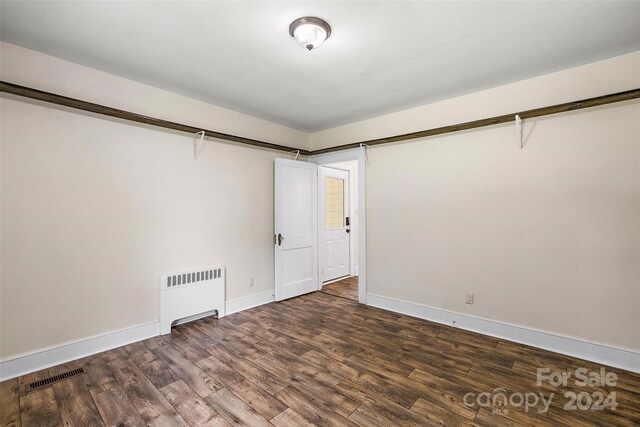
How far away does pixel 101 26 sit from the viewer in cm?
201

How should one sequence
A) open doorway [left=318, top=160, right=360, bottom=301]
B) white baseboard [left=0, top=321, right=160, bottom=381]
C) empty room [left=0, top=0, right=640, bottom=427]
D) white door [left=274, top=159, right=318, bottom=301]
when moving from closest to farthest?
1. empty room [left=0, top=0, right=640, bottom=427]
2. white baseboard [left=0, top=321, right=160, bottom=381]
3. white door [left=274, top=159, right=318, bottom=301]
4. open doorway [left=318, top=160, right=360, bottom=301]

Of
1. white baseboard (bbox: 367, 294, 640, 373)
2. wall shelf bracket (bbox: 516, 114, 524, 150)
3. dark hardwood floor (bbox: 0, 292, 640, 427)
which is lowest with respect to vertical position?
dark hardwood floor (bbox: 0, 292, 640, 427)

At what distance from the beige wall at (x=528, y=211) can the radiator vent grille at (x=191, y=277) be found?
→ 2218 millimetres

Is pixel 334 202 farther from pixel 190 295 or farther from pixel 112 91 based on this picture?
pixel 112 91

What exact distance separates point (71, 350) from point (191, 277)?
3.78ft

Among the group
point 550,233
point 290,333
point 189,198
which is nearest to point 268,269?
point 290,333

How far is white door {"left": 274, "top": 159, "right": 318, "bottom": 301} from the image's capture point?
4.14 metres

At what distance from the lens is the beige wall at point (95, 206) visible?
7.40 ft

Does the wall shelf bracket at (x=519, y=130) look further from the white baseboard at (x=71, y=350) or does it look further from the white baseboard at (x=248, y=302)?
the white baseboard at (x=71, y=350)

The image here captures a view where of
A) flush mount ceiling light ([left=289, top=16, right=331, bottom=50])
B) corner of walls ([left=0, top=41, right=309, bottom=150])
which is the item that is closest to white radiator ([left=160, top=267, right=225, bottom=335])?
corner of walls ([left=0, top=41, right=309, bottom=150])

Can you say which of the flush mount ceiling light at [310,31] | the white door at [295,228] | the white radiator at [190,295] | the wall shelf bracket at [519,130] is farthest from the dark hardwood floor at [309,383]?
the flush mount ceiling light at [310,31]

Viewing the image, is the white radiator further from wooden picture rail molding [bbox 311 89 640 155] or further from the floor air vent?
wooden picture rail molding [bbox 311 89 640 155]

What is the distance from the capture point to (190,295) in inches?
127

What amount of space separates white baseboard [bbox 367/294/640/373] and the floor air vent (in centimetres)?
330
